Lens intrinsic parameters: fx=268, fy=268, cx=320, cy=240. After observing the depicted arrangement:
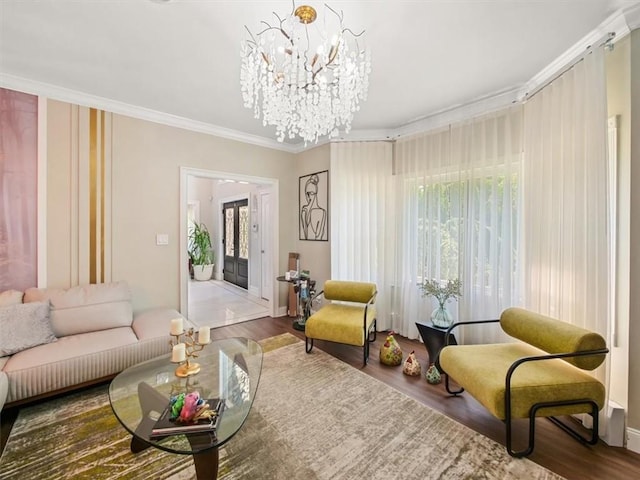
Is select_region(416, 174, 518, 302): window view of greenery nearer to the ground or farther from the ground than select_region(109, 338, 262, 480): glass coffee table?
farther from the ground

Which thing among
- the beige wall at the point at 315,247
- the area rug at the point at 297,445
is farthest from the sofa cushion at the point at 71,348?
the beige wall at the point at 315,247

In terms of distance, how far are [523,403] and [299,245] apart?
11.1 ft

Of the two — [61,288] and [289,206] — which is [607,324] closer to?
[289,206]

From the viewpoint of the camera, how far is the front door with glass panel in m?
6.11

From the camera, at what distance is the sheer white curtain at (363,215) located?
3.67 m

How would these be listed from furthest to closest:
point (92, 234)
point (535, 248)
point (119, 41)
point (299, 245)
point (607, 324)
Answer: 1. point (299, 245)
2. point (92, 234)
3. point (535, 248)
4. point (119, 41)
5. point (607, 324)

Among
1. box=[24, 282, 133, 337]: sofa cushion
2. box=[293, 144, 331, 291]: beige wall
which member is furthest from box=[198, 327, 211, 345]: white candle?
box=[293, 144, 331, 291]: beige wall

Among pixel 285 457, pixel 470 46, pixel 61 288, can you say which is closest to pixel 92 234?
pixel 61 288

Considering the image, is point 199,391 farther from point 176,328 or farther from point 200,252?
point 200,252

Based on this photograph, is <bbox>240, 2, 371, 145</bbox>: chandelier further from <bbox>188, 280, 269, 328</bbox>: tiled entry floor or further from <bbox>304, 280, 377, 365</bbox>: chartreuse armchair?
<bbox>188, 280, 269, 328</bbox>: tiled entry floor

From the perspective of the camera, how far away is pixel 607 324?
177cm

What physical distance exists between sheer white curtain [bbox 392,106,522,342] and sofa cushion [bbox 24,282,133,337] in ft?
10.5

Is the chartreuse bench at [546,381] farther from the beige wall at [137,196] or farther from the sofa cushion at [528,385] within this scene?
the beige wall at [137,196]

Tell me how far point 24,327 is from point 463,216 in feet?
13.5
